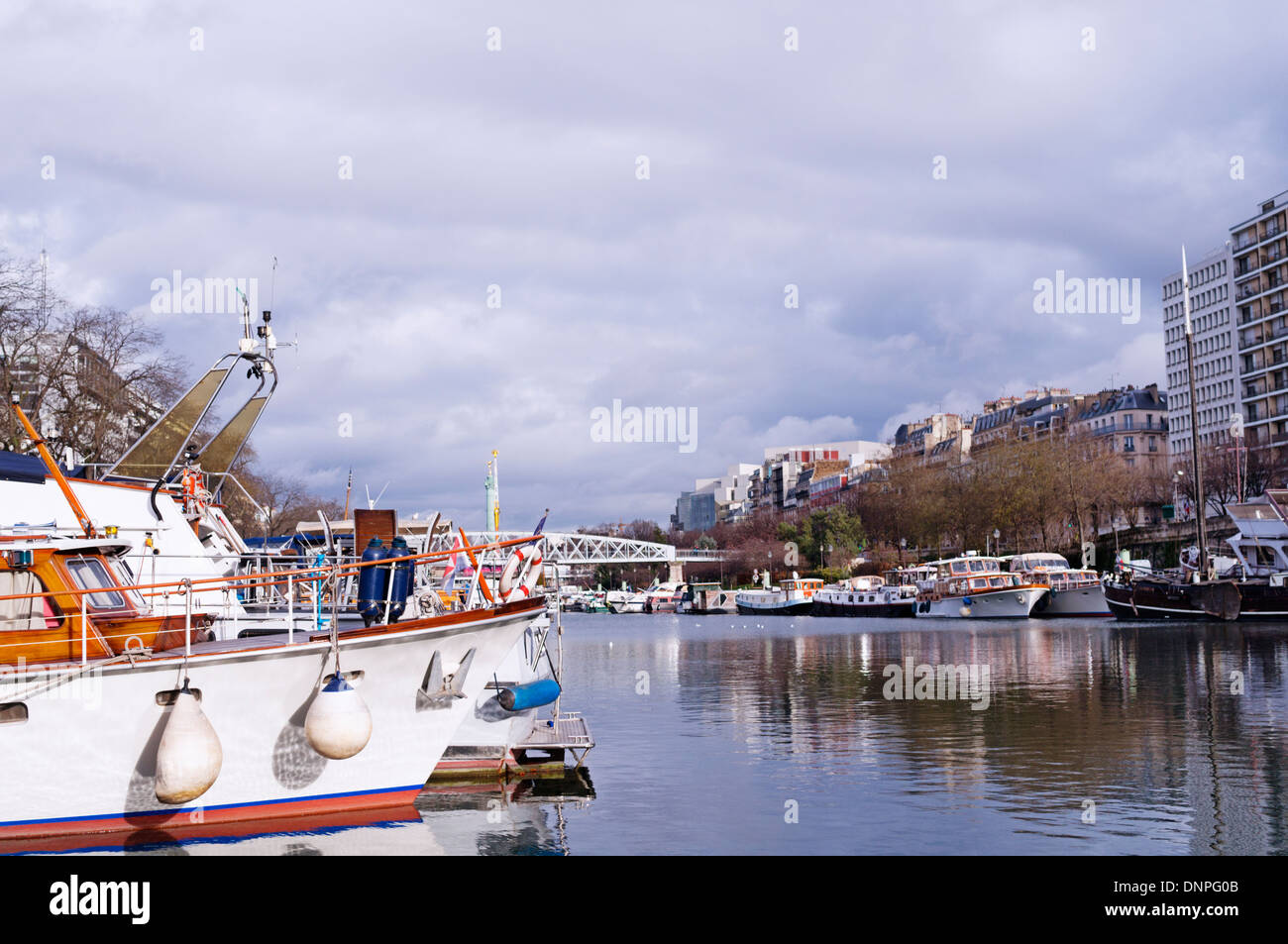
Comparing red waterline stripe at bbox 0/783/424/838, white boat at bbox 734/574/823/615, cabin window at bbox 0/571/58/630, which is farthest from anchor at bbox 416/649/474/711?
white boat at bbox 734/574/823/615

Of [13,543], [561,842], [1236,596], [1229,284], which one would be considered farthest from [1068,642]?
[1229,284]

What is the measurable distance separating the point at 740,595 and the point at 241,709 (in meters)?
140

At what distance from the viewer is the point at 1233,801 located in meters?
18.8

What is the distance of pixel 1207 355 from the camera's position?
14388 cm

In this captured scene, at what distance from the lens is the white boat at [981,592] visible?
3654 inches

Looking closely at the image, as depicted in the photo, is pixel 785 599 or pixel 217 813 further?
pixel 785 599

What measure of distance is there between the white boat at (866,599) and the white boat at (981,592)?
9071 millimetres

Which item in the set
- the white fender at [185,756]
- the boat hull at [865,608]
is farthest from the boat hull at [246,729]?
the boat hull at [865,608]

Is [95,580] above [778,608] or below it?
above

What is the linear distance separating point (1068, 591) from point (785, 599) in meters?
50.9

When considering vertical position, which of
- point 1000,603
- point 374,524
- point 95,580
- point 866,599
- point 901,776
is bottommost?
point 866,599

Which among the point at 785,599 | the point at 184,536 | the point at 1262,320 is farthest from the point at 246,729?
the point at 1262,320

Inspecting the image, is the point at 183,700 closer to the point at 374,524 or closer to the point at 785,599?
the point at 374,524
